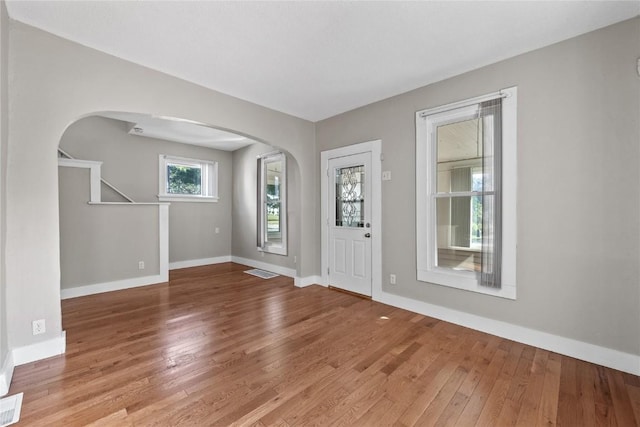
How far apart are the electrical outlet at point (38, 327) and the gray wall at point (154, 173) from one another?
3532 millimetres

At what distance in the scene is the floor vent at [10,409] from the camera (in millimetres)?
1620

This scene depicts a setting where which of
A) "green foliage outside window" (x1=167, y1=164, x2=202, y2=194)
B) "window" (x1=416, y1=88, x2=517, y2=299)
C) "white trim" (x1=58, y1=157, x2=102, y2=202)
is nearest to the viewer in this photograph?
"window" (x1=416, y1=88, x2=517, y2=299)

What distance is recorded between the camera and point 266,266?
5777 millimetres

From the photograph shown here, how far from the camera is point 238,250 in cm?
659

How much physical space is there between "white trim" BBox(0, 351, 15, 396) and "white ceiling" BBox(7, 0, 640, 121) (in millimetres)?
Answer: 2622

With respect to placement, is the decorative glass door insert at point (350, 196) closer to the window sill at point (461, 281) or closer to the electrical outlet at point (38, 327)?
the window sill at point (461, 281)

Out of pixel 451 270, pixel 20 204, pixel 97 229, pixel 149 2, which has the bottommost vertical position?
pixel 451 270

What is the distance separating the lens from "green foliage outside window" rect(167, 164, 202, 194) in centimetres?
603

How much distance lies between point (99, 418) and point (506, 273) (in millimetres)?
3356

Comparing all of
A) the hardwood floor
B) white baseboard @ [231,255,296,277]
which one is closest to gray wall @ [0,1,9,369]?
the hardwood floor

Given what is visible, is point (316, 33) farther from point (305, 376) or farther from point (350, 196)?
point (305, 376)

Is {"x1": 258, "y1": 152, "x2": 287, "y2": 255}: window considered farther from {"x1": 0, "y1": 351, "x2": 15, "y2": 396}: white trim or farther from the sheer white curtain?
{"x1": 0, "y1": 351, "x2": 15, "y2": 396}: white trim

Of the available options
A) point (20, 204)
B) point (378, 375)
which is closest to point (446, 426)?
point (378, 375)

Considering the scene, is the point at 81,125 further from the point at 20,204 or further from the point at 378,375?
the point at 378,375
